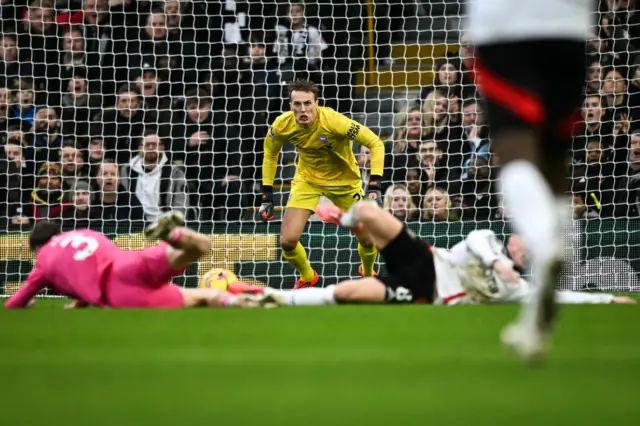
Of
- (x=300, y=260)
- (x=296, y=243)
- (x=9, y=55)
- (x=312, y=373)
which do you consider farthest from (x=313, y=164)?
(x=312, y=373)

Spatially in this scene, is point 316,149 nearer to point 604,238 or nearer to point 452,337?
point 604,238

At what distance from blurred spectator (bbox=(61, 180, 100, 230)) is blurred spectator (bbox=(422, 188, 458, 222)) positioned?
11.7ft

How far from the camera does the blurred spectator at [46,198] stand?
479 inches

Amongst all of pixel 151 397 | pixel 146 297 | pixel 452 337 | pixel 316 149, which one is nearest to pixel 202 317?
pixel 146 297

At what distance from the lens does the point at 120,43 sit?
13227mm

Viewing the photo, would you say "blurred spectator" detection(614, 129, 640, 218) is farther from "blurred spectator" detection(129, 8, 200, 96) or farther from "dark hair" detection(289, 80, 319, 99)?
"blurred spectator" detection(129, 8, 200, 96)

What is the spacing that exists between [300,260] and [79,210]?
293cm

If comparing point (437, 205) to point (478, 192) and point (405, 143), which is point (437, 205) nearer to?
point (478, 192)

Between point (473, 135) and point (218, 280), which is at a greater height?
point (473, 135)

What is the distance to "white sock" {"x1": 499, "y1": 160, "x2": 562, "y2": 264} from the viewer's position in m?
3.58

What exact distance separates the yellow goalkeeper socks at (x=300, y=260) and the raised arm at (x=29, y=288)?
335 cm

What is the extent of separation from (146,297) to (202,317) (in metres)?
0.90

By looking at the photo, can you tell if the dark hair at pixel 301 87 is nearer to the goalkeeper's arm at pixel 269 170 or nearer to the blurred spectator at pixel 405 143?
the goalkeeper's arm at pixel 269 170

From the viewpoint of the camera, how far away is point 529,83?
3.91m
